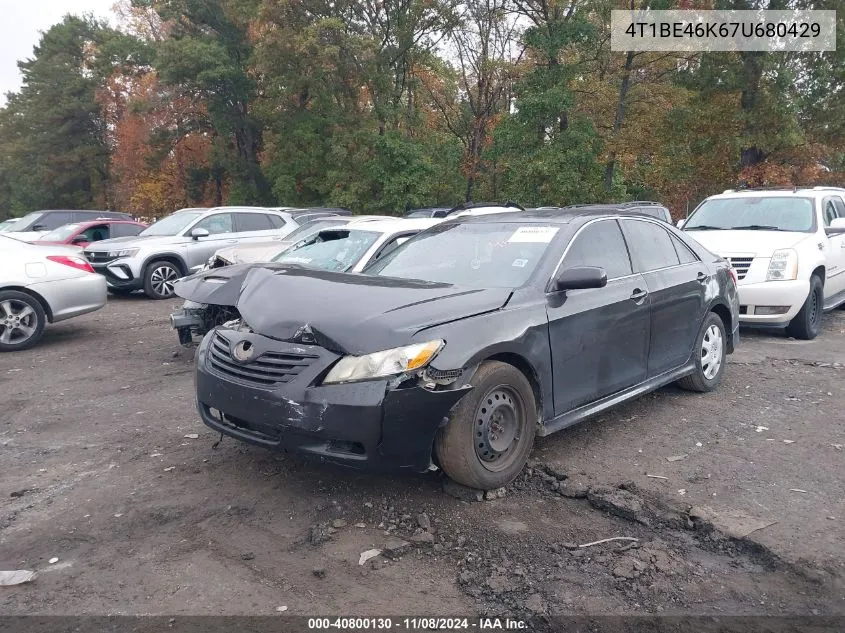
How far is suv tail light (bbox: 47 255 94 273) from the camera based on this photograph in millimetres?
8844

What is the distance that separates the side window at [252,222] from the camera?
13711 mm

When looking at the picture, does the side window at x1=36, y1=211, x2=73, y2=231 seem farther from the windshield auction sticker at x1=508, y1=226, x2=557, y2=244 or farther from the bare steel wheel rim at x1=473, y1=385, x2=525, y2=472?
the bare steel wheel rim at x1=473, y1=385, x2=525, y2=472

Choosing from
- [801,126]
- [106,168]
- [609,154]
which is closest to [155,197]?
[106,168]

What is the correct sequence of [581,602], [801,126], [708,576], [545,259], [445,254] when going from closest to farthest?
1. [581,602]
2. [708,576]
3. [545,259]
4. [445,254]
5. [801,126]

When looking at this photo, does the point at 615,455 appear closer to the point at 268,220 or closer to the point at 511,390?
the point at 511,390

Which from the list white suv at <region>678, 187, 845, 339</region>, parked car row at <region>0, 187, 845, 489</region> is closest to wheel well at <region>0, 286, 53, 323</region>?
parked car row at <region>0, 187, 845, 489</region>

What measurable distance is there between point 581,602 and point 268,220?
12398 mm

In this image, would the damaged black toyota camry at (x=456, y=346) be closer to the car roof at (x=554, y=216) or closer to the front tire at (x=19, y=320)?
the car roof at (x=554, y=216)

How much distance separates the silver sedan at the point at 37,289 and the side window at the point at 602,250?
6890 mm

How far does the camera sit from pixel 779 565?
3.29 m

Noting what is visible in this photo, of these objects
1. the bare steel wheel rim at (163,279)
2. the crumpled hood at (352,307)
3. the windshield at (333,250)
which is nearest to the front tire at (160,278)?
the bare steel wheel rim at (163,279)

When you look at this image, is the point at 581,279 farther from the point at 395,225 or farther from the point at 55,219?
the point at 55,219

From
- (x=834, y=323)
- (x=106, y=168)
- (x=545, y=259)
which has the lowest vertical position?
(x=834, y=323)

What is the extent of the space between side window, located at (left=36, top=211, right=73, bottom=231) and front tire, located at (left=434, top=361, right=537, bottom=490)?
20776 millimetres
